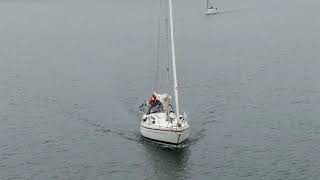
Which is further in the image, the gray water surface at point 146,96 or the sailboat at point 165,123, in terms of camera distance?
the sailboat at point 165,123

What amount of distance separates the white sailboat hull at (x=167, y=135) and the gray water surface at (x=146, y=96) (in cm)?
116

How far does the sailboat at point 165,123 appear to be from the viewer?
272 ft

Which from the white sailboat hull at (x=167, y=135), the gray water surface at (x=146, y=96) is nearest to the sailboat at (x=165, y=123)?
the white sailboat hull at (x=167, y=135)

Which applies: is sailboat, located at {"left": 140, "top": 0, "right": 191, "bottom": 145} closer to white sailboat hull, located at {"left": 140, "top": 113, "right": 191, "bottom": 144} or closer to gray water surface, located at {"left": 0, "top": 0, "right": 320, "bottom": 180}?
white sailboat hull, located at {"left": 140, "top": 113, "right": 191, "bottom": 144}

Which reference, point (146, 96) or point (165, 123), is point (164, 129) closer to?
point (165, 123)

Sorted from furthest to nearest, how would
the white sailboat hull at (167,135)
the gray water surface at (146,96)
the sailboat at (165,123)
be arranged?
the sailboat at (165,123) → the white sailboat hull at (167,135) → the gray water surface at (146,96)

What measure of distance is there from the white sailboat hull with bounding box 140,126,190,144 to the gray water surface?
116 cm

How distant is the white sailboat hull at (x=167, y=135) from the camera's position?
271 ft

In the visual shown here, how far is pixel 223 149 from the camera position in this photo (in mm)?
84938

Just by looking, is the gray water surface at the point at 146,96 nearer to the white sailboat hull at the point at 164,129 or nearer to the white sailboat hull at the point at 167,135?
the white sailboat hull at the point at 167,135

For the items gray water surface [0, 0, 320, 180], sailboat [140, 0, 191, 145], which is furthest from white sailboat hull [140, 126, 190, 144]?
gray water surface [0, 0, 320, 180]

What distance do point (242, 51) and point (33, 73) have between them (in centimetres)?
5177

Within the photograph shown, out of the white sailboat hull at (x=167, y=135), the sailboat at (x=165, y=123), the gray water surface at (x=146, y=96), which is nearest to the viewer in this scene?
the gray water surface at (x=146, y=96)

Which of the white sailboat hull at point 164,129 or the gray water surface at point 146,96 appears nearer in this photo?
the gray water surface at point 146,96
